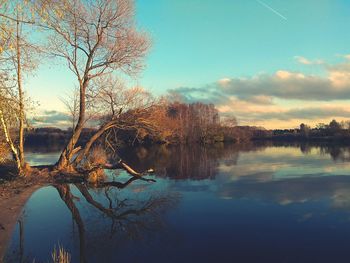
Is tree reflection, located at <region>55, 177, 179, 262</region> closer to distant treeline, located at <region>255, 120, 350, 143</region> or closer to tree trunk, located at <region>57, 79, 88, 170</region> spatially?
tree trunk, located at <region>57, 79, 88, 170</region>

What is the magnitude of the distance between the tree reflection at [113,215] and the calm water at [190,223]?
26mm

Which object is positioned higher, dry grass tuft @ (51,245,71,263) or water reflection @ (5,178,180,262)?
dry grass tuft @ (51,245,71,263)

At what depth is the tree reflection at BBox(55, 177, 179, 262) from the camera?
9.12m

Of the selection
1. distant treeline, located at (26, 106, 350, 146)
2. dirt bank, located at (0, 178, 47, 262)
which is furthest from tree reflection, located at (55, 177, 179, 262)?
distant treeline, located at (26, 106, 350, 146)

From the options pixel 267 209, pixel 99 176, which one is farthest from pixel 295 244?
pixel 99 176

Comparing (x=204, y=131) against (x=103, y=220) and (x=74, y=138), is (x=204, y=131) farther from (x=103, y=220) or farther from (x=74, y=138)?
(x=103, y=220)

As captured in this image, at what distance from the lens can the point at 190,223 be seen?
1058 centimetres

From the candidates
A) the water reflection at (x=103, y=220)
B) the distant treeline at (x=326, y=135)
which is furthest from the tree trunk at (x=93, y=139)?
the distant treeline at (x=326, y=135)

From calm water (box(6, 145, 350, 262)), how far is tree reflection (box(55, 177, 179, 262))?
1.0 inches

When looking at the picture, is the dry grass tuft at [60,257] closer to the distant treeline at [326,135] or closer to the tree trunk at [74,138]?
the tree trunk at [74,138]

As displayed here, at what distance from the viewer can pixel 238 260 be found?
7.55 metres

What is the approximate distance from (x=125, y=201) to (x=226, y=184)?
20.9 ft

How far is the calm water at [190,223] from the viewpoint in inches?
315

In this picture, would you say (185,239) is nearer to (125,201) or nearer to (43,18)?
(125,201)
